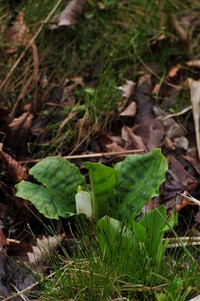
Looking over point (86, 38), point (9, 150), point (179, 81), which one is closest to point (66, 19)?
point (86, 38)

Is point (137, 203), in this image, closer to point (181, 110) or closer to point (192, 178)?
point (192, 178)

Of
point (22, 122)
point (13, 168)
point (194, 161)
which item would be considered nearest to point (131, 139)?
point (194, 161)

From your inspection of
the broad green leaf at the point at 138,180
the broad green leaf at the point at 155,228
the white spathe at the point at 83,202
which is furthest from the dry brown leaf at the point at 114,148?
the broad green leaf at the point at 155,228

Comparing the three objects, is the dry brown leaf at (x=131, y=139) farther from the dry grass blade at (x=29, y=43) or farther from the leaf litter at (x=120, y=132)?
the dry grass blade at (x=29, y=43)

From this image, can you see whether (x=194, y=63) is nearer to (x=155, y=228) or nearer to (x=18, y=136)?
(x=18, y=136)

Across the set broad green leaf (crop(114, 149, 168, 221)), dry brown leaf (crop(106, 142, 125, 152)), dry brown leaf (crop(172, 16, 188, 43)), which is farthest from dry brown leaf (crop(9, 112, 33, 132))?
dry brown leaf (crop(172, 16, 188, 43))

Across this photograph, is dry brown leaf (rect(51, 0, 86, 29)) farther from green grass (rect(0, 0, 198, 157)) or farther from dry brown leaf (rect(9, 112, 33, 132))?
dry brown leaf (rect(9, 112, 33, 132))
